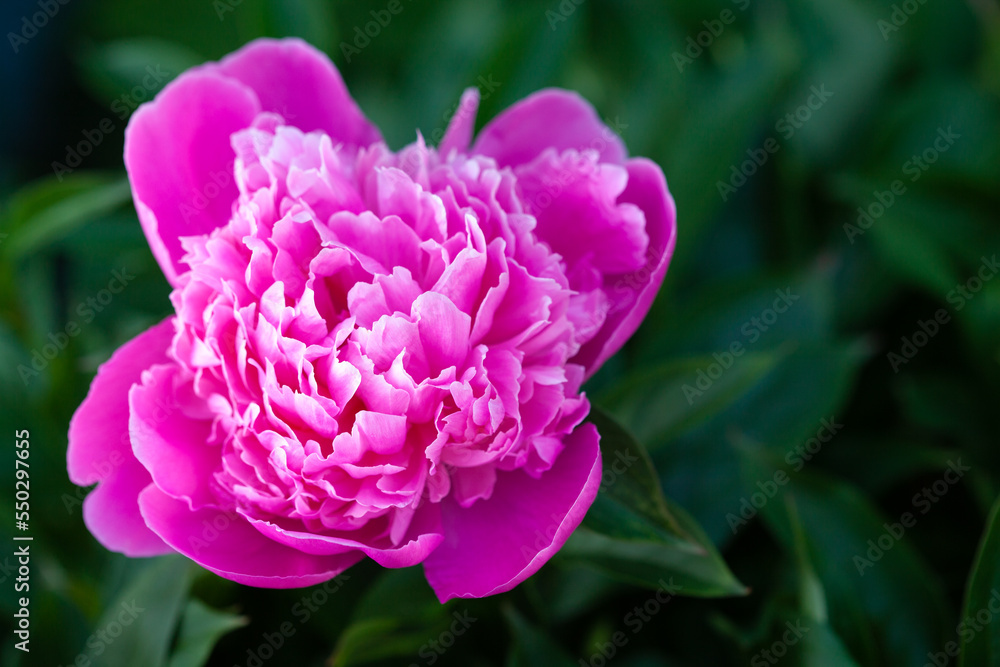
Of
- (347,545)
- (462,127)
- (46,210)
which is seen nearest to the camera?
(347,545)

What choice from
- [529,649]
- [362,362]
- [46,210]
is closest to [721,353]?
[529,649]

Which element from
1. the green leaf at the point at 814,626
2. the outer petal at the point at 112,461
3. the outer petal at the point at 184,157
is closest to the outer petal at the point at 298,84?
the outer petal at the point at 184,157

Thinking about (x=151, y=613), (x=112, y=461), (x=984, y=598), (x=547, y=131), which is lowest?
(x=151, y=613)

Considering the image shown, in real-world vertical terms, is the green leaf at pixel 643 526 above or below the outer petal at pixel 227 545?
above

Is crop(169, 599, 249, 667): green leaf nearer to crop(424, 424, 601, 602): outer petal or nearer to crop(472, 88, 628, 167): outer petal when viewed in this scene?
crop(424, 424, 601, 602): outer petal

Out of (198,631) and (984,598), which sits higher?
(984,598)

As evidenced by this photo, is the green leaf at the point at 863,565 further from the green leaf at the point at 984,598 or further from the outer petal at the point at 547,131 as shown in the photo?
the outer petal at the point at 547,131

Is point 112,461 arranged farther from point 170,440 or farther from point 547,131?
point 547,131
